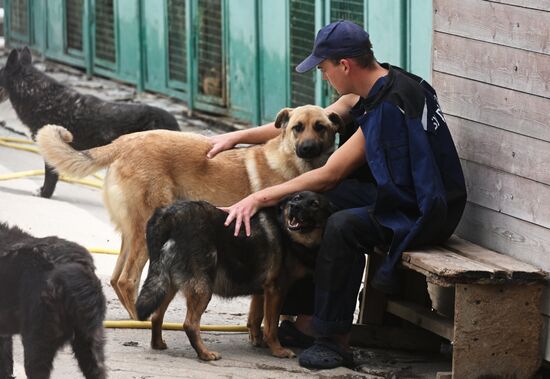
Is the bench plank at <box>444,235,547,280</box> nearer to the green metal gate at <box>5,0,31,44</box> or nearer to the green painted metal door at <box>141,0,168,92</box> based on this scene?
the green painted metal door at <box>141,0,168,92</box>

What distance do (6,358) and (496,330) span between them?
2186mm

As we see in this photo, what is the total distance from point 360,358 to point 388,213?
873mm

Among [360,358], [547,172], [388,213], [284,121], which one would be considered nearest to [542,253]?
[547,172]

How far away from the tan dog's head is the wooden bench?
47.1 inches

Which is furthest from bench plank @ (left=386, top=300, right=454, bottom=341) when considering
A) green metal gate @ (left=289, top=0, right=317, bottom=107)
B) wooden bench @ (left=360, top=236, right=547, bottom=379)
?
green metal gate @ (left=289, top=0, right=317, bottom=107)

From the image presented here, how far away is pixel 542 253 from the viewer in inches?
216

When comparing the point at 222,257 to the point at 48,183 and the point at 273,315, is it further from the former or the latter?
the point at 48,183

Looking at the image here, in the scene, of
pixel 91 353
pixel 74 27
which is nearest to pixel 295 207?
pixel 91 353

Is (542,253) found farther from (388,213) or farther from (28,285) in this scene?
(28,285)

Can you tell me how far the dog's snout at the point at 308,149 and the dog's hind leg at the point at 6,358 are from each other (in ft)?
6.96

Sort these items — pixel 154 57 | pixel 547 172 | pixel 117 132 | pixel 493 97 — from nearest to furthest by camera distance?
pixel 547 172
pixel 493 97
pixel 117 132
pixel 154 57

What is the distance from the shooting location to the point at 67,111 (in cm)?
997

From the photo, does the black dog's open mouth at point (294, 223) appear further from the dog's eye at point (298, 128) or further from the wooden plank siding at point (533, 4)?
the wooden plank siding at point (533, 4)

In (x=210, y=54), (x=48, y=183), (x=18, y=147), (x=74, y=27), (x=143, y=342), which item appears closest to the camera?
(x=143, y=342)
